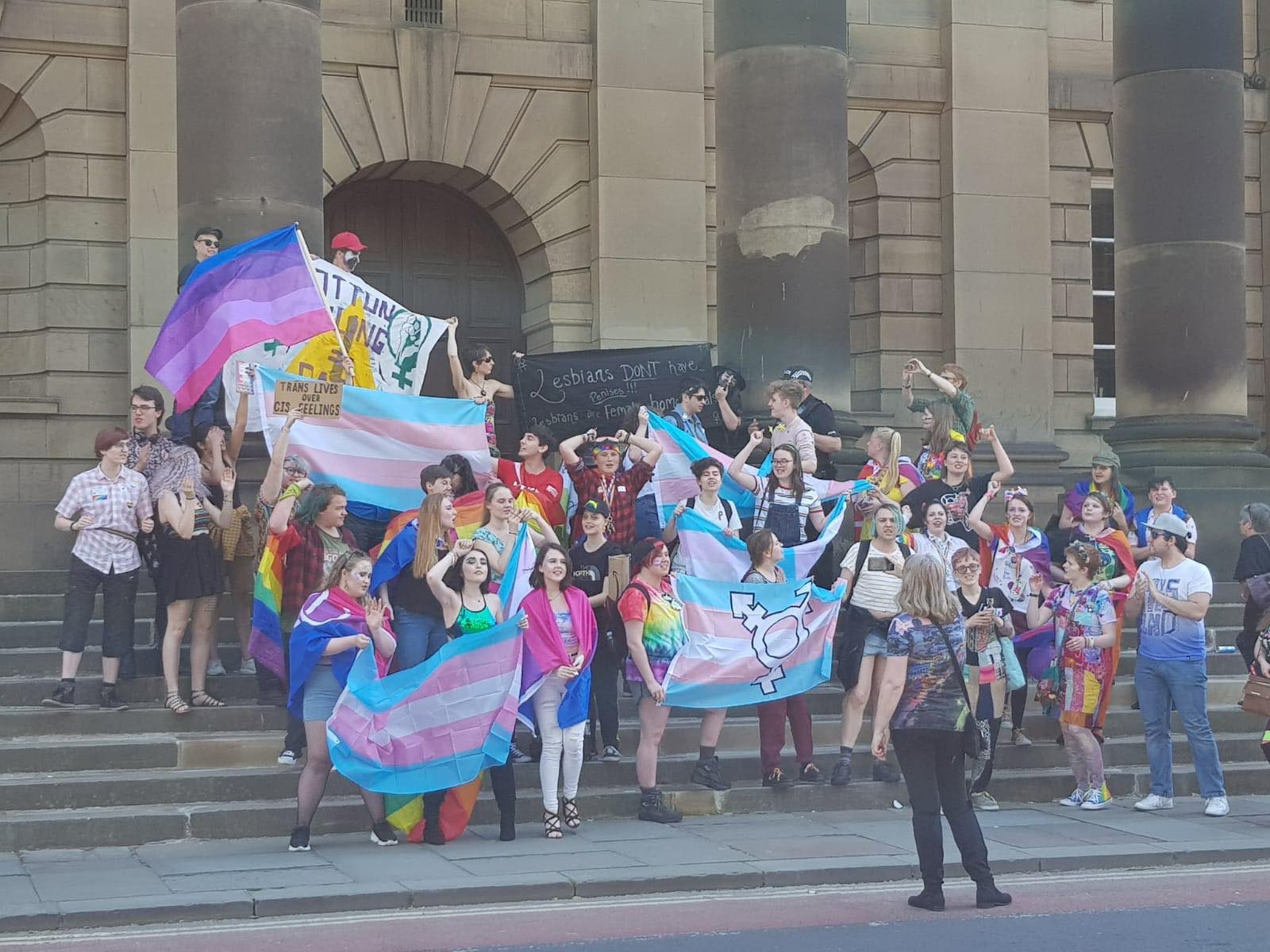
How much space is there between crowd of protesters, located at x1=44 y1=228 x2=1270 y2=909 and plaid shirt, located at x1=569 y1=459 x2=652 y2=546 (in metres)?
0.02

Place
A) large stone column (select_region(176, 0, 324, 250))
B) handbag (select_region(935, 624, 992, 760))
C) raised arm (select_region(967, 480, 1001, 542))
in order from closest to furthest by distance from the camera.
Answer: handbag (select_region(935, 624, 992, 760))
raised arm (select_region(967, 480, 1001, 542))
large stone column (select_region(176, 0, 324, 250))

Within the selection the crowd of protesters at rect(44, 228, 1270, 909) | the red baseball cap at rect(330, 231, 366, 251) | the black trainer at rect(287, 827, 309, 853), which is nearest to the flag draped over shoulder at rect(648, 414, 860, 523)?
the crowd of protesters at rect(44, 228, 1270, 909)

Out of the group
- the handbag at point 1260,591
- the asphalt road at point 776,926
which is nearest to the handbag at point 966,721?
the asphalt road at point 776,926

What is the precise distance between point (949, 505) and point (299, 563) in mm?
5275

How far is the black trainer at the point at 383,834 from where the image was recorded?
11.4 meters

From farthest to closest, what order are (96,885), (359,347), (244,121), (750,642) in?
(244,121) < (359,347) < (750,642) < (96,885)

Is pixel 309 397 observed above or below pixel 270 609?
above

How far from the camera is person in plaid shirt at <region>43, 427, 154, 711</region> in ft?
40.4

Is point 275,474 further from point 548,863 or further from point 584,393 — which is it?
point 584,393

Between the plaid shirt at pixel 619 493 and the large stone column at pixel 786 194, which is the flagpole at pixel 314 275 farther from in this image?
the large stone column at pixel 786 194

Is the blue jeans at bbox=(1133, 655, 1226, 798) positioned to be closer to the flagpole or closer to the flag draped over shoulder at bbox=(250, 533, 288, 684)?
the flag draped over shoulder at bbox=(250, 533, 288, 684)

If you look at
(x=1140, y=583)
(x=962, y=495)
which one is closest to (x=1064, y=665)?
(x=1140, y=583)

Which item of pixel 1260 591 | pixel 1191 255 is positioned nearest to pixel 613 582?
pixel 1260 591

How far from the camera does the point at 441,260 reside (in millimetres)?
21094
